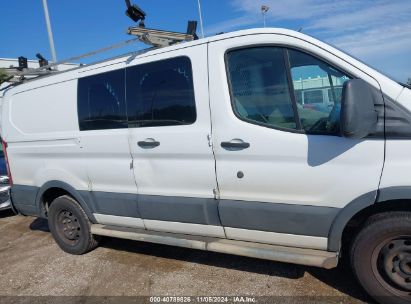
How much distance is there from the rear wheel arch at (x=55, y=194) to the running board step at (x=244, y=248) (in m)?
0.53

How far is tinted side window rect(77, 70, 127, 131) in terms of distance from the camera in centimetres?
408

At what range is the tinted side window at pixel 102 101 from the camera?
408cm

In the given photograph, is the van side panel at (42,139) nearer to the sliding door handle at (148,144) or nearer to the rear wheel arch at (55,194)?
the rear wheel arch at (55,194)

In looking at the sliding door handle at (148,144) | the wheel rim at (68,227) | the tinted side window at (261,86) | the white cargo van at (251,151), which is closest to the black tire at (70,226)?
the wheel rim at (68,227)

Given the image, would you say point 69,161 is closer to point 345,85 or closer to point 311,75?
point 311,75

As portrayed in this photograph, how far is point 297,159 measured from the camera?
309 cm

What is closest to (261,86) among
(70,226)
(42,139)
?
(42,139)

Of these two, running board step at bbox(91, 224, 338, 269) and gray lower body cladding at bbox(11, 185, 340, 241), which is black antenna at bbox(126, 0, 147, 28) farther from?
running board step at bbox(91, 224, 338, 269)

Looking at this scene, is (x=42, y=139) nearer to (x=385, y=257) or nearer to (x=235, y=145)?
(x=235, y=145)

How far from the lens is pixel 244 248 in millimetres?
3412

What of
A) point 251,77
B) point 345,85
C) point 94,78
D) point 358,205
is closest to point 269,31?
point 251,77

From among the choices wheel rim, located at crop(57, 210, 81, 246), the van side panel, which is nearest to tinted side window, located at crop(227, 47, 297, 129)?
the van side panel

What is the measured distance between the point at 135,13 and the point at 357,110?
2304 millimetres

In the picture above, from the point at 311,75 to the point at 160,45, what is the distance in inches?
61.1
